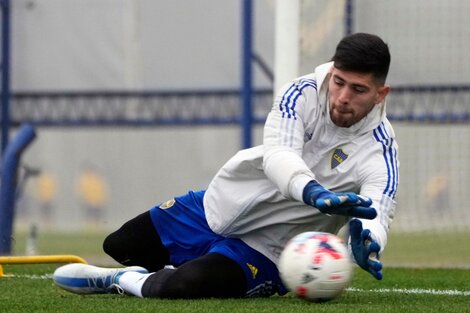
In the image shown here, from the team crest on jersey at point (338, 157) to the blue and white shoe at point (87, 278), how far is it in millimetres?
1183

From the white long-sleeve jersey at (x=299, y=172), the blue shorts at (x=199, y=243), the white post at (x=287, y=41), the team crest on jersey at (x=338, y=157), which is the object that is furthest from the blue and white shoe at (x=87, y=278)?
the white post at (x=287, y=41)

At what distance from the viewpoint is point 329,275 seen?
5574 mm

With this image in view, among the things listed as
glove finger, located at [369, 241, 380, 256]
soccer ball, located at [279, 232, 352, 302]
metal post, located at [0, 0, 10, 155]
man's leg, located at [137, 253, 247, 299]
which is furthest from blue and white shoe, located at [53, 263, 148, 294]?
metal post, located at [0, 0, 10, 155]

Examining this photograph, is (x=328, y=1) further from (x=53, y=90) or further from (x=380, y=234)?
(x=380, y=234)

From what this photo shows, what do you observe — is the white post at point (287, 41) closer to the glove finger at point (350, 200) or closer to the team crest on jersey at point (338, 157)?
the team crest on jersey at point (338, 157)

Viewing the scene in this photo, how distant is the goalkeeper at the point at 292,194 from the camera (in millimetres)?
5699

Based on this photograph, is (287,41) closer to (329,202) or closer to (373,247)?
(373,247)

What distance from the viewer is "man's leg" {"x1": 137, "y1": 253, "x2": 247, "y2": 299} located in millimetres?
6031

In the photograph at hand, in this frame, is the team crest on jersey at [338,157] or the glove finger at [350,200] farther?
the team crest on jersey at [338,157]

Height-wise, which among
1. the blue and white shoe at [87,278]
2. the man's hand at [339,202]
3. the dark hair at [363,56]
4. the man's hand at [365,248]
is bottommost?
the blue and white shoe at [87,278]

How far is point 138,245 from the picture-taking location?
21.9 ft

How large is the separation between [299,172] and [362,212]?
1.19ft

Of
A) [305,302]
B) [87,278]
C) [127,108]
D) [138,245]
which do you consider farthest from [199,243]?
[127,108]

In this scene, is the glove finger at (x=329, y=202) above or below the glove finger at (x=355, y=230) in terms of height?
above
